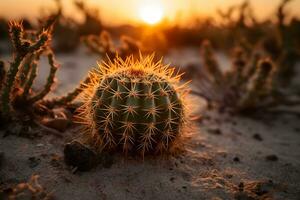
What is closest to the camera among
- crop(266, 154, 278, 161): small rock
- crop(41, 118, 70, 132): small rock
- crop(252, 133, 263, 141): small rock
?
crop(41, 118, 70, 132): small rock

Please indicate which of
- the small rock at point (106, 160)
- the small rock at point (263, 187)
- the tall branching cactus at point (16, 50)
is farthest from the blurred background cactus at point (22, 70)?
the small rock at point (263, 187)

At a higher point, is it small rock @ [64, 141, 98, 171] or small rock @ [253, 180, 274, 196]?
small rock @ [64, 141, 98, 171]

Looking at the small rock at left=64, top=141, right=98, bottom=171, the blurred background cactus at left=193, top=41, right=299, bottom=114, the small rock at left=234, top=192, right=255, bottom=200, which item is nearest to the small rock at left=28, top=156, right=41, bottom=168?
the small rock at left=64, top=141, right=98, bottom=171

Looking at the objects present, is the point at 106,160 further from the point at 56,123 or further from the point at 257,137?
the point at 257,137

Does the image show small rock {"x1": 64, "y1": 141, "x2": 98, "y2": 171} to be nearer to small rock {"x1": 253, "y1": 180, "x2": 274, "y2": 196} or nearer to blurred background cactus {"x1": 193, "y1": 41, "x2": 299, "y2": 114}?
small rock {"x1": 253, "y1": 180, "x2": 274, "y2": 196}

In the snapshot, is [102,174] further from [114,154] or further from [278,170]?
[278,170]

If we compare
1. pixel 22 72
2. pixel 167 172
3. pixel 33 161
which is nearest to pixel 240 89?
pixel 167 172

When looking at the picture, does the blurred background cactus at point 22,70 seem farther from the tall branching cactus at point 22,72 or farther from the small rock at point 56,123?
the small rock at point 56,123
